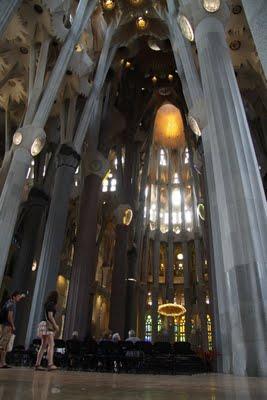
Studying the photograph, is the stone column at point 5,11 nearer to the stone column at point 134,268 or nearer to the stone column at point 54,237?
the stone column at point 54,237

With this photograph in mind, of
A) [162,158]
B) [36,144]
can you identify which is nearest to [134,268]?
[36,144]

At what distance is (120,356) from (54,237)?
5.42 m

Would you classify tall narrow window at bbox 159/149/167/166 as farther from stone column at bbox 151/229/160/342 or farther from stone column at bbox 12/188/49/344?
stone column at bbox 12/188/49/344

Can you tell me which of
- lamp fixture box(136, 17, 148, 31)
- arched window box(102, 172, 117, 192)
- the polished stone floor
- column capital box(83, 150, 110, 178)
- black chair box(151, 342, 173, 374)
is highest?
lamp fixture box(136, 17, 148, 31)

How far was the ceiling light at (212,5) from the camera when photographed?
7871 millimetres

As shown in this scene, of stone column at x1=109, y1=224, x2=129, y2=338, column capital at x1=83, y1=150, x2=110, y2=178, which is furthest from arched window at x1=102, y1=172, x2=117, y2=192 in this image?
column capital at x1=83, y1=150, x2=110, y2=178

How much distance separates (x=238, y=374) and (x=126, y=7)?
21.0 metres

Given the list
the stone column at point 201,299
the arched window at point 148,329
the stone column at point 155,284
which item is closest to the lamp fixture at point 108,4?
the stone column at point 155,284

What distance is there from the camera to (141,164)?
27703mm

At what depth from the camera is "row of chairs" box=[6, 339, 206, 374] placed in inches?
331

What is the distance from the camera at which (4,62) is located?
1431 centimetres

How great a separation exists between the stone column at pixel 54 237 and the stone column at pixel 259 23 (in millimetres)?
9672

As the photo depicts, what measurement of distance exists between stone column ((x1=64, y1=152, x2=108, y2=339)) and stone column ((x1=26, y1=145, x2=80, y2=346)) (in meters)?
1.90

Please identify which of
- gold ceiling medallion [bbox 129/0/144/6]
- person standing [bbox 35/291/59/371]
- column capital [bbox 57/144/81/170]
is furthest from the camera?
gold ceiling medallion [bbox 129/0/144/6]
